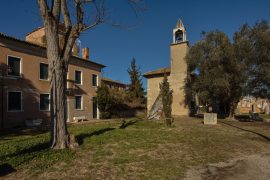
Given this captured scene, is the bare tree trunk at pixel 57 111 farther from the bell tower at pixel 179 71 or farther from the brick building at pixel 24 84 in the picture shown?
the bell tower at pixel 179 71

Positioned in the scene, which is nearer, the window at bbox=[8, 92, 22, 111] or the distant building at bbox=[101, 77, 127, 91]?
the window at bbox=[8, 92, 22, 111]

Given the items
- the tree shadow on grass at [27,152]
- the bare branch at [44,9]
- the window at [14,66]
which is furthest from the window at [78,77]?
the bare branch at [44,9]

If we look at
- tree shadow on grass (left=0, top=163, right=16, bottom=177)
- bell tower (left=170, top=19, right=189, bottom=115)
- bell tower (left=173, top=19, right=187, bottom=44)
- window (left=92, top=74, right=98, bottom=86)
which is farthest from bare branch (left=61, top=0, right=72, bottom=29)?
bell tower (left=173, top=19, right=187, bottom=44)

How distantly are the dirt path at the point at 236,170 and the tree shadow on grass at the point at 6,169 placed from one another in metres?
4.81

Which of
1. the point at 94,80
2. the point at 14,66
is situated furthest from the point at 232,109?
the point at 14,66

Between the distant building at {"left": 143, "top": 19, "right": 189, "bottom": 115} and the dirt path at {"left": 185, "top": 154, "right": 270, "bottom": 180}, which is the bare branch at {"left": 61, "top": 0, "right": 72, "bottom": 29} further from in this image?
the distant building at {"left": 143, "top": 19, "right": 189, "bottom": 115}

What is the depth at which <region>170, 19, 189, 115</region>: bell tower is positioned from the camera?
35906 millimetres

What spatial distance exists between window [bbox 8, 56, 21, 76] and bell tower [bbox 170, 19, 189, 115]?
21544 mm

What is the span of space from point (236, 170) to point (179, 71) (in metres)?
29.6

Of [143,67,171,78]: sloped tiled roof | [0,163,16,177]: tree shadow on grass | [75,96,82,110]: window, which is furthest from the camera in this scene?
[143,67,171,78]: sloped tiled roof

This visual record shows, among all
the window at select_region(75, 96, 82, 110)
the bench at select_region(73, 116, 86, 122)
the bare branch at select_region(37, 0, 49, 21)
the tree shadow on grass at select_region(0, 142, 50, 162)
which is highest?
the bare branch at select_region(37, 0, 49, 21)

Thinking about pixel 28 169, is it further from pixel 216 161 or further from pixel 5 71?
pixel 5 71

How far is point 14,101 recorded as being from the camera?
2189 centimetres

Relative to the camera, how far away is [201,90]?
2927 cm
